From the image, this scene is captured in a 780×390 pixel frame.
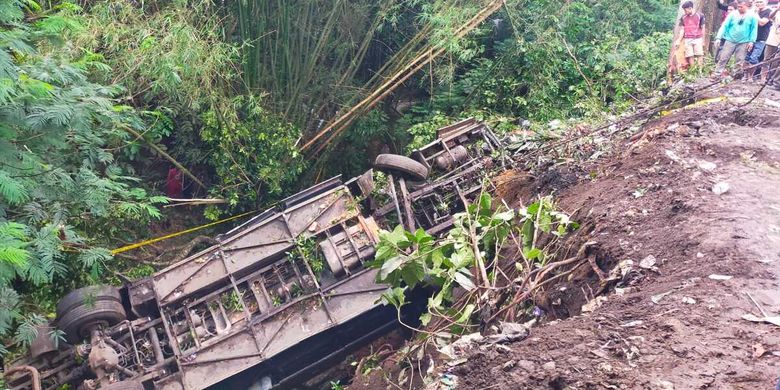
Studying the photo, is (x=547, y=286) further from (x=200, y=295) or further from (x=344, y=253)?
(x=200, y=295)

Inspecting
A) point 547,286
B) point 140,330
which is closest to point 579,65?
point 547,286

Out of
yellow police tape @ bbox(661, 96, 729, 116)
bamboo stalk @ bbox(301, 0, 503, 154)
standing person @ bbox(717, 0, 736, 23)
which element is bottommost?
yellow police tape @ bbox(661, 96, 729, 116)

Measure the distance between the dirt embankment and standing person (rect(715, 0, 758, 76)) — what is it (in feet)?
9.94

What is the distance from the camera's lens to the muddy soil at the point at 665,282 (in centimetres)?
252

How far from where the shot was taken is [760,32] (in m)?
7.55

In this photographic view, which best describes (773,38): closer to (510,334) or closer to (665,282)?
(665,282)

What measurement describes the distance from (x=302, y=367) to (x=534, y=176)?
10.2 feet

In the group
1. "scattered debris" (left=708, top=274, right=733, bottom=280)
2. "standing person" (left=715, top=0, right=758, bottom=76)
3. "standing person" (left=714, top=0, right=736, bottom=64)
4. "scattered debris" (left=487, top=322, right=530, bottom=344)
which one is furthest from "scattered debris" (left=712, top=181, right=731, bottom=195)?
"standing person" (left=714, top=0, right=736, bottom=64)

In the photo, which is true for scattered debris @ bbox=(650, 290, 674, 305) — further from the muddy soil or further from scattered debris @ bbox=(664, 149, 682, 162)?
scattered debris @ bbox=(664, 149, 682, 162)

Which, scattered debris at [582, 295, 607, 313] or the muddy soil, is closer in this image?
the muddy soil

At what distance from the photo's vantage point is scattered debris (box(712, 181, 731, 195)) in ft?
13.0

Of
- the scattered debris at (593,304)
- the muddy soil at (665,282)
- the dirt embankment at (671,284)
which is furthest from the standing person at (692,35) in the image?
the scattered debris at (593,304)

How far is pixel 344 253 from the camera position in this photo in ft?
17.9

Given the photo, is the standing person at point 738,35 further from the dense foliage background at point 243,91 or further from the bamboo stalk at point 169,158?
the bamboo stalk at point 169,158
